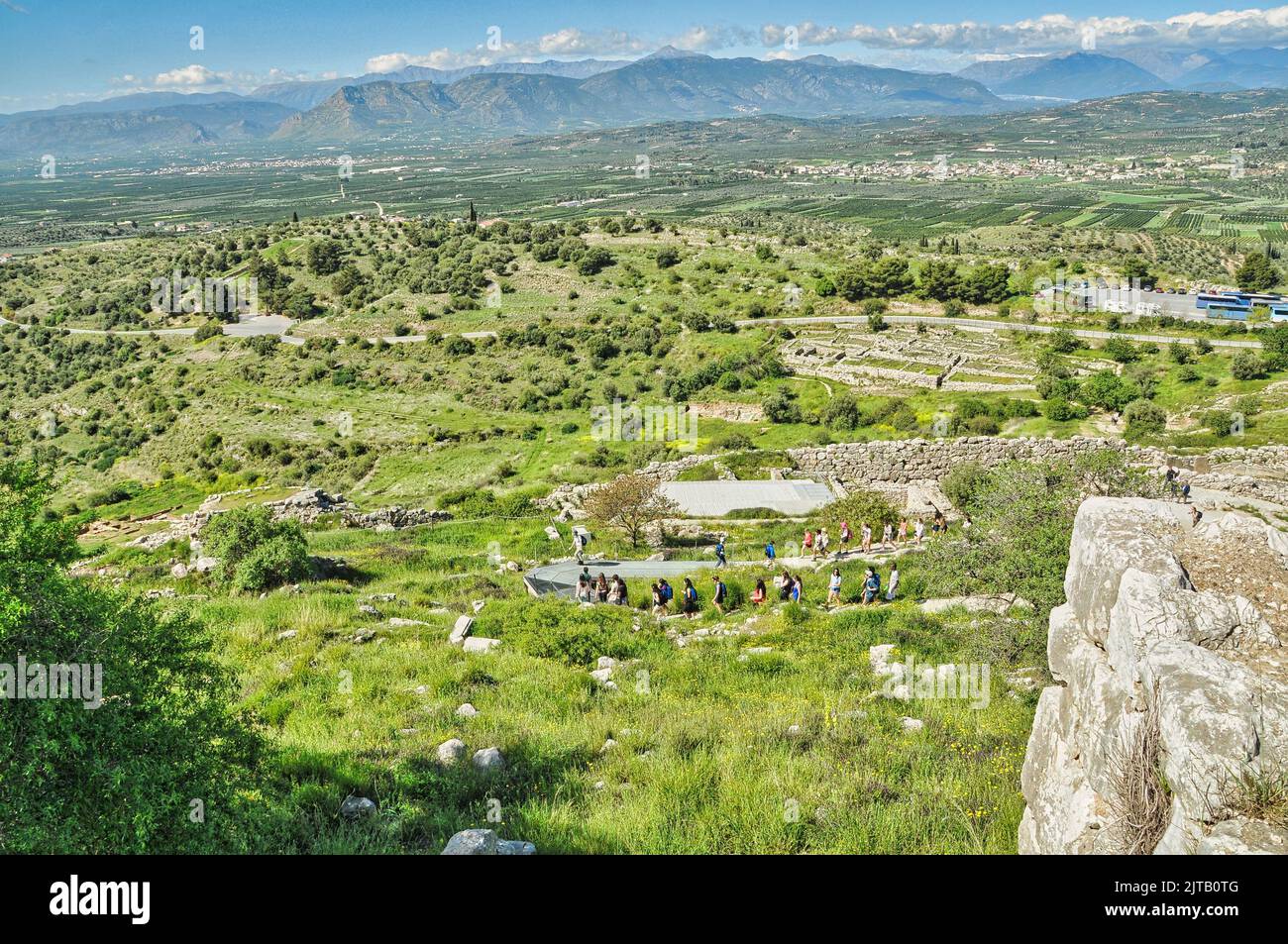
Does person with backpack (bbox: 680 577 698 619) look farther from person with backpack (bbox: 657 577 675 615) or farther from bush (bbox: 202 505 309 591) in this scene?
bush (bbox: 202 505 309 591)

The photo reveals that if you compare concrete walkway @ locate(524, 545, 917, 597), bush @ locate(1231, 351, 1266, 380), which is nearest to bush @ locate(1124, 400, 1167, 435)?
bush @ locate(1231, 351, 1266, 380)

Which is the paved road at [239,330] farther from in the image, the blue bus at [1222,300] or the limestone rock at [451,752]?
the blue bus at [1222,300]

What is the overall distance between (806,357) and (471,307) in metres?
30.1

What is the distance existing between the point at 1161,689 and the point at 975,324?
50.4m

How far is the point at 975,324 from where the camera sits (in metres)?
48.7

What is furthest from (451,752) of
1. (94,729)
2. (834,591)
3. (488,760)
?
(834,591)

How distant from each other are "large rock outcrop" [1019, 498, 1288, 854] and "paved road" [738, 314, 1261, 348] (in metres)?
42.8

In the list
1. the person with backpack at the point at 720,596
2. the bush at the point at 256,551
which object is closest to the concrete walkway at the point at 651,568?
the person with backpack at the point at 720,596

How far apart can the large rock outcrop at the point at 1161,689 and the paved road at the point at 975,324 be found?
42.8 meters

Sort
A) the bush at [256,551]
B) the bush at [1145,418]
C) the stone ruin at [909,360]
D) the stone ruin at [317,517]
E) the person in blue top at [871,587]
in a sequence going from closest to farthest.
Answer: the person in blue top at [871,587] < the bush at [256,551] < the stone ruin at [317,517] < the bush at [1145,418] < the stone ruin at [909,360]

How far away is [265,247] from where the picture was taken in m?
74.8

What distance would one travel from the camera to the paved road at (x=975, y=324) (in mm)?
39428
